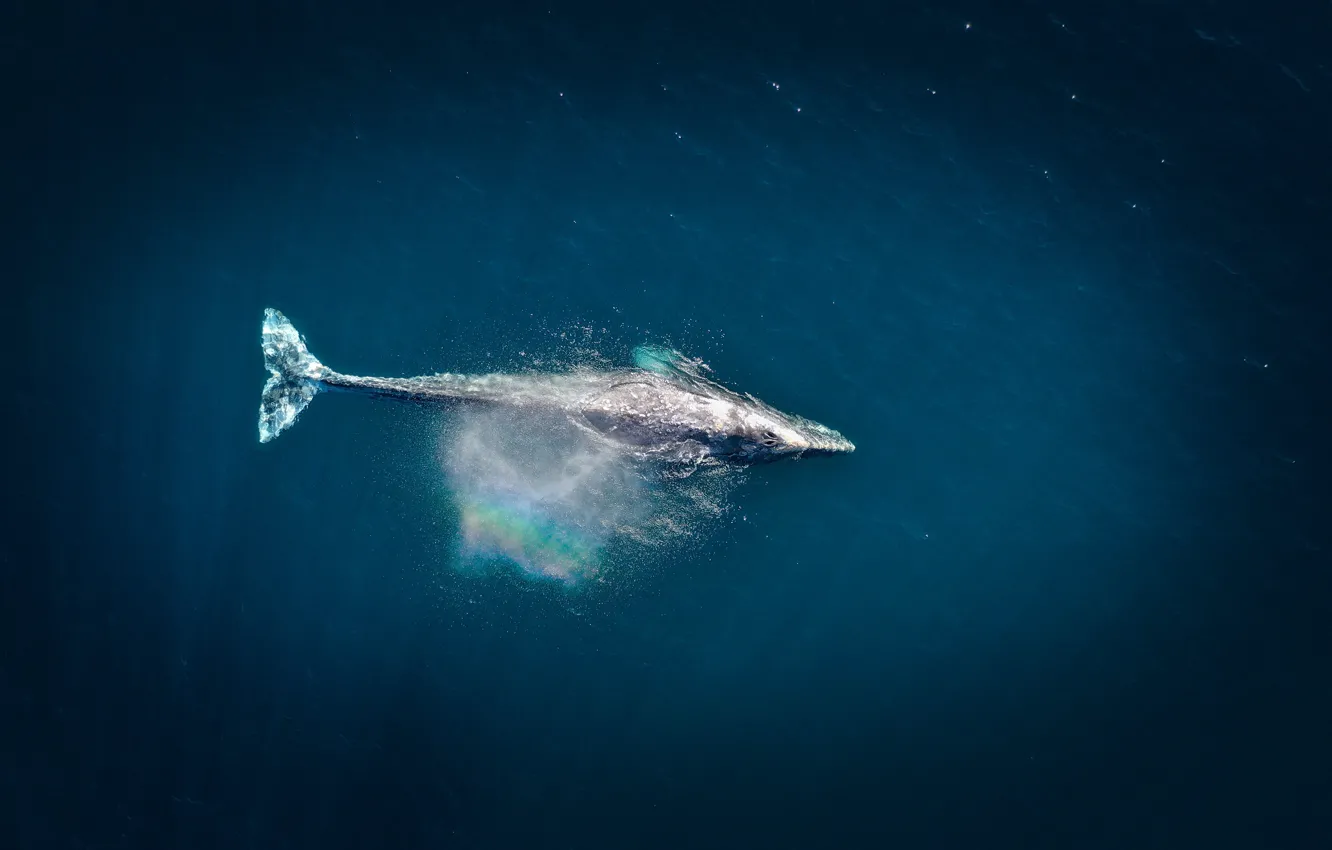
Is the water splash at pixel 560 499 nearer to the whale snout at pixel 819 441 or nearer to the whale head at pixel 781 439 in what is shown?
the whale head at pixel 781 439

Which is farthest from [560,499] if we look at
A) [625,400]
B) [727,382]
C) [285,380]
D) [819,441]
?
[285,380]

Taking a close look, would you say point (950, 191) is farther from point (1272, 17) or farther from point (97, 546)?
point (97, 546)

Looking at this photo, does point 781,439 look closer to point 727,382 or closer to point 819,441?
point 819,441

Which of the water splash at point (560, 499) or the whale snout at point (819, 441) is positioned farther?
the whale snout at point (819, 441)

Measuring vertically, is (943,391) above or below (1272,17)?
below

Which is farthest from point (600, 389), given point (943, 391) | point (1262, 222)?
point (1262, 222)

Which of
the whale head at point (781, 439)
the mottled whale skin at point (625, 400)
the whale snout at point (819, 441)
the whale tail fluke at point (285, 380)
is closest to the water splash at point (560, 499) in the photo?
the mottled whale skin at point (625, 400)

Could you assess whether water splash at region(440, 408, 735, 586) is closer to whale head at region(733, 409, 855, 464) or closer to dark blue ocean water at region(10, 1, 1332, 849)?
dark blue ocean water at region(10, 1, 1332, 849)
